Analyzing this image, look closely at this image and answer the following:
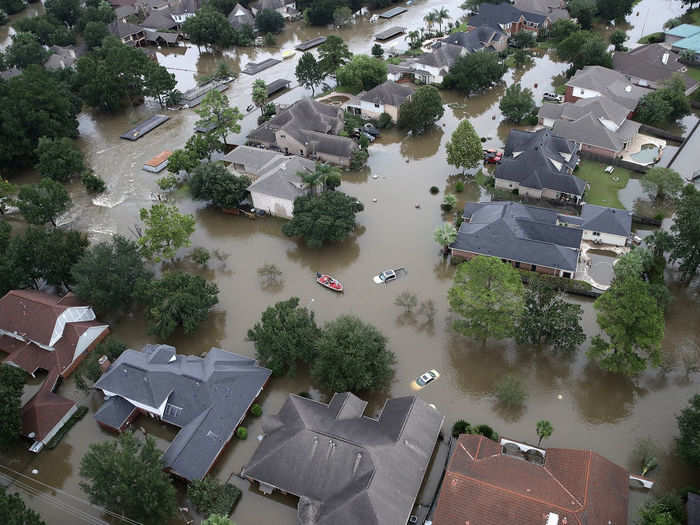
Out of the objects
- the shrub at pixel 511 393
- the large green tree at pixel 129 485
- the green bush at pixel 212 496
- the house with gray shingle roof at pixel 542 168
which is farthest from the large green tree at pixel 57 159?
the shrub at pixel 511 393

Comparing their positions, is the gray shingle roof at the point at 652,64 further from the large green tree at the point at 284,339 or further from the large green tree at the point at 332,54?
the large green tree at the point at 284,339

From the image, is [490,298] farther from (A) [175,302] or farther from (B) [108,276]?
(B) [108,276]

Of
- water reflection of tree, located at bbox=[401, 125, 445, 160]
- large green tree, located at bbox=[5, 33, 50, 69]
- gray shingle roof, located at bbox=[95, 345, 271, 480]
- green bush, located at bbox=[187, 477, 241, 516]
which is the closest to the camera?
green bush, located at bbox=[187, 477, 241, 516]

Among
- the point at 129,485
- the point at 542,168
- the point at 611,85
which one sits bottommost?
the point at 611,85

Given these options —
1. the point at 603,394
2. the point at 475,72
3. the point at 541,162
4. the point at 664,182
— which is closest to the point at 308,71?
the point at 475,72

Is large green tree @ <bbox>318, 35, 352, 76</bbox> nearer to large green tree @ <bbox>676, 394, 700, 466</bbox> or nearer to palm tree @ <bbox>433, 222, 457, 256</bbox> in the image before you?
palm tree @ <bbox>433, 222, 457, 256</bbox>

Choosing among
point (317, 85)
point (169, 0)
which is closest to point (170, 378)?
point (317, 85)

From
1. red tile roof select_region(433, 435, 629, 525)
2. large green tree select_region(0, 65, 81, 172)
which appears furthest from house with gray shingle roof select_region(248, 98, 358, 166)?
red tile roof select_region(433, 435, 629, 525)
